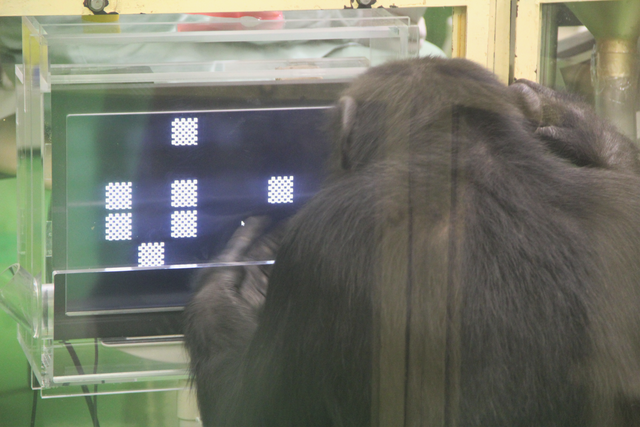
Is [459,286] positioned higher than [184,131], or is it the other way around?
[184,131]

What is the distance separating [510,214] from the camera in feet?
2.16

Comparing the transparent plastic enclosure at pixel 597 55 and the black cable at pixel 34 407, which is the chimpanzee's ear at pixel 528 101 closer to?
the transparent plastic enclosure at pixel 597 55

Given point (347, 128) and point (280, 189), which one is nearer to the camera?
point (347, 128)

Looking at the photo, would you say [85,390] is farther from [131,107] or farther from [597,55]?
[597,55]

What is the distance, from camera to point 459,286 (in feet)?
2.11

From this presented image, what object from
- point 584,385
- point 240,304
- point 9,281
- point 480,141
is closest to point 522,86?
point 480,141

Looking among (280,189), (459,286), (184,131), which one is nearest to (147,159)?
(184,131)

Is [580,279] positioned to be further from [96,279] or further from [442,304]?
[96,279]

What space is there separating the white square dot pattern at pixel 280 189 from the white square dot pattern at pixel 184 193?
0.41 ft

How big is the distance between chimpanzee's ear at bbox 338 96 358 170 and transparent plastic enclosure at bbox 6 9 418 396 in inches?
5.2

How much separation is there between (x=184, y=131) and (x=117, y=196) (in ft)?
0.50

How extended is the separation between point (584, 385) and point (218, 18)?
81 centimetres

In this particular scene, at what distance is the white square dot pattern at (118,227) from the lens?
37.9 inches

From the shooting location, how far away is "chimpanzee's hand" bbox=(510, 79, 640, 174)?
904 mm
